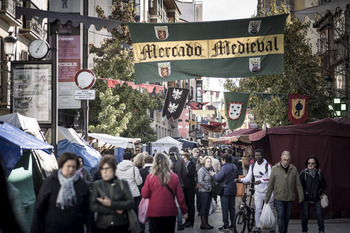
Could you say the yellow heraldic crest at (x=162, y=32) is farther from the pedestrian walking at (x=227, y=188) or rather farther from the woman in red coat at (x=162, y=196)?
the woman in red coat at (x=162, y=196)

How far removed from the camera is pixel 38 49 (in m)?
14.8

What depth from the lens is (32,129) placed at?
1308 centimetres

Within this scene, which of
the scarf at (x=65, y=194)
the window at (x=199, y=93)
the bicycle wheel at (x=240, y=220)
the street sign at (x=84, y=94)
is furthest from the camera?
the window at (x=199, y=93)

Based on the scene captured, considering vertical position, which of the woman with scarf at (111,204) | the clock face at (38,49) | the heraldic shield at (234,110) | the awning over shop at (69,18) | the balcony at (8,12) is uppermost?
the balcony at (8,12)

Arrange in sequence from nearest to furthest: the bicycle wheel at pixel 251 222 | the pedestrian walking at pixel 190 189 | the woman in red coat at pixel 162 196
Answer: the woman in red coat at pixel 162 196
the bicycle wheel at pixel 251 222
the pedestrian walking at pixel 190 189

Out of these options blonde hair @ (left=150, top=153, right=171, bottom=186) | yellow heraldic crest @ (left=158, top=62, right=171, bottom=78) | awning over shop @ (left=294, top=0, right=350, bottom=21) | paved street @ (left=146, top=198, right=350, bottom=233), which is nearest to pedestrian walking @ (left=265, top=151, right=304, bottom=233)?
paved street @ (left=146, top=198, right=350, bottom=233)

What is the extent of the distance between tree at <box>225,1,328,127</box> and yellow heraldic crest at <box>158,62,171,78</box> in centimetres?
1347

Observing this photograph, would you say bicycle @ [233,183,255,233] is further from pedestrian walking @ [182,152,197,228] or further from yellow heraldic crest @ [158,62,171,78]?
yellow heraldic crest @ [158,62,171,78]

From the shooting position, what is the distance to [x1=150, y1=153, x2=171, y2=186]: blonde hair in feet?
27.3

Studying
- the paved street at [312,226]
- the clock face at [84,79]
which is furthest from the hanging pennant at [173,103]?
the paved street at [312,226]

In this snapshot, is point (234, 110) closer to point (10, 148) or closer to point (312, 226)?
point (312, 226)

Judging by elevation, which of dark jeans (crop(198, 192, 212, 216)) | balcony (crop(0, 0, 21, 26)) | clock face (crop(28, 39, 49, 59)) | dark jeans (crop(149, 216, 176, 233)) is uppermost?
balcony (crop(0, 0, 21, 26))

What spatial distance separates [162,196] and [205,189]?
564cm

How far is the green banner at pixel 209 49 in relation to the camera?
466 inches
